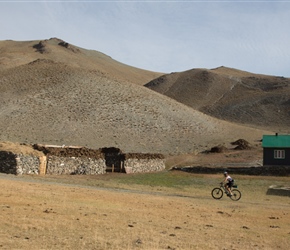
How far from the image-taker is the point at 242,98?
558 feet

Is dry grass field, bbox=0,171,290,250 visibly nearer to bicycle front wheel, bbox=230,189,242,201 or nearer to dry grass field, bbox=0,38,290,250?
dry grass field, bbox=0,38,290,250

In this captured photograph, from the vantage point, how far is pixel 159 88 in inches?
7785

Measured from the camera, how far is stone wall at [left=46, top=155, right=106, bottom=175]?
4000 cm

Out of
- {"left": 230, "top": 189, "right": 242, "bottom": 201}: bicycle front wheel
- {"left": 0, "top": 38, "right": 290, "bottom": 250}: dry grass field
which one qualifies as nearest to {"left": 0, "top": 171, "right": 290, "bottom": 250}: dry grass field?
{"left": 0, "top": 38, "right": 290, "bottom": 250}: dry grass field

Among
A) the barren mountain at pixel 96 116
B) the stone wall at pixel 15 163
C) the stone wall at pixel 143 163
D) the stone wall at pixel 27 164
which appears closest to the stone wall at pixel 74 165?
the stone wall at pixel 27 164

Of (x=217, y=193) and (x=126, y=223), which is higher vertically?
(x=217, y=193)

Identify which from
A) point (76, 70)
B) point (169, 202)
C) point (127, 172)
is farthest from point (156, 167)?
point (76, 70)

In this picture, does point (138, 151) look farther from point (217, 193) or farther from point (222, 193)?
point (222, 193)

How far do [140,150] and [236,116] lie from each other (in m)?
84.6

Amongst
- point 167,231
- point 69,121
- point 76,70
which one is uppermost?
point 76,70

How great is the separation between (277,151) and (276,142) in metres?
1.08

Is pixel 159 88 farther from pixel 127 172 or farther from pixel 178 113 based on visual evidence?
pixel 127 172

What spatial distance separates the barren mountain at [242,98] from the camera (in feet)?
478

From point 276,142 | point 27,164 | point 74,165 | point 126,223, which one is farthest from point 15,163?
point 276,142
